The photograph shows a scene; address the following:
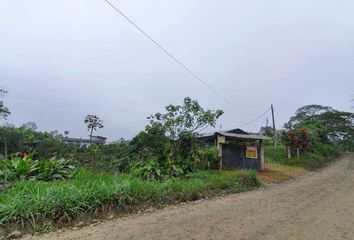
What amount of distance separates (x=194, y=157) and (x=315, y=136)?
15288 millimetres

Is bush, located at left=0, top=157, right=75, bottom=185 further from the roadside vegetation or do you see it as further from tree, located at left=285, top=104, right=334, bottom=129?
tree, located at left=285, top=104, right=334, bottom=129

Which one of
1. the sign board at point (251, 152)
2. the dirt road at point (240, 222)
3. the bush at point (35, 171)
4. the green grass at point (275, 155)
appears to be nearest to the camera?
the dirt road at point (240, 222)

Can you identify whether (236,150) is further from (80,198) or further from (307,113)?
(307,113)

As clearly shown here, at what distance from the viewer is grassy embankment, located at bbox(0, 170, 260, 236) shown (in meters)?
5.74

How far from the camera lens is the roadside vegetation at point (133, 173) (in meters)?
6.18

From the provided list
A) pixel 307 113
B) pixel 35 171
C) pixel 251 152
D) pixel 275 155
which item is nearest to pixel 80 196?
pixel 35 171

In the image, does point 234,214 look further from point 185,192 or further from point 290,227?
point 185,192

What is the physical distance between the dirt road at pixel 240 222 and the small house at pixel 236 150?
6.22 m

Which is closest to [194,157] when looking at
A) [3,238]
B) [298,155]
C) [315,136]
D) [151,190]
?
[151,190]

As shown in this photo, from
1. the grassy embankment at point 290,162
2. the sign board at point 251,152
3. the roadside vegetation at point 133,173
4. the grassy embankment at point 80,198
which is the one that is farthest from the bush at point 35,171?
the sign board at point 251,152

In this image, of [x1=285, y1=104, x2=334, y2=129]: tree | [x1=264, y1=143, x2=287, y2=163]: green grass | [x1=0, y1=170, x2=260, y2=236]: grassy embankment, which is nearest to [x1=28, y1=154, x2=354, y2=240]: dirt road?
[x1=0, y1=170, x2=260, y2=236]: grassy embankment

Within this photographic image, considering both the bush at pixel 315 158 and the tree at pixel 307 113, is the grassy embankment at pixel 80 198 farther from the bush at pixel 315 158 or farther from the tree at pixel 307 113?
the tree at pixel 307 113

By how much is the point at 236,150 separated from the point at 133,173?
6573 millimetres

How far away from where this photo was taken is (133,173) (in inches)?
410
